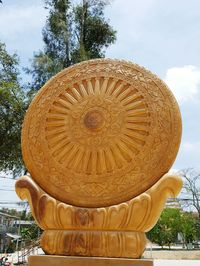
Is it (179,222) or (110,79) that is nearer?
(110,79)

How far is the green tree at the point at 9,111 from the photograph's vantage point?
39.6 feet

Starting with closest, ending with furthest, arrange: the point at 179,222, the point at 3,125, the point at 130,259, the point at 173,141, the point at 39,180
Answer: the point at 130,259 → the point at 173,141 → the point at 39,180 → the point at 3,125 → the point at 179,222

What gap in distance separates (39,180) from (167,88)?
1645mm

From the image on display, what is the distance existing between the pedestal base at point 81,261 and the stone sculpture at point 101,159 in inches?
3.6

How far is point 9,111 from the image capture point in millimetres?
12203

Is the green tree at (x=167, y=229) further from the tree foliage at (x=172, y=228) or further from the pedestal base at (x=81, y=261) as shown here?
the pedestal base at (x=81, y=261)

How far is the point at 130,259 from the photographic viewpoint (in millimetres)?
3500

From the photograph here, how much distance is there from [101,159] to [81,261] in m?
1.00

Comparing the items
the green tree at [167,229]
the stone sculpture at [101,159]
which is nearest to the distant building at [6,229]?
the green tree at [167,229]

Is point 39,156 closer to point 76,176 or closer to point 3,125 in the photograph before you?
point 76,176

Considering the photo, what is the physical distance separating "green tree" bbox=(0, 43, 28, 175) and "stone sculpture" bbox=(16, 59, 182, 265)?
7944 mm

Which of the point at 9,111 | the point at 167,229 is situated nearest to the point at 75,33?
the point at 9,111

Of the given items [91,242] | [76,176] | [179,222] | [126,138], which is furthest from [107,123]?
[179,222]

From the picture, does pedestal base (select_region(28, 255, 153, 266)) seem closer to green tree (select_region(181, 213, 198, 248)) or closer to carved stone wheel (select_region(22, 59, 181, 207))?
carved stone wheel (select_region(22, 59, 181, 207))
